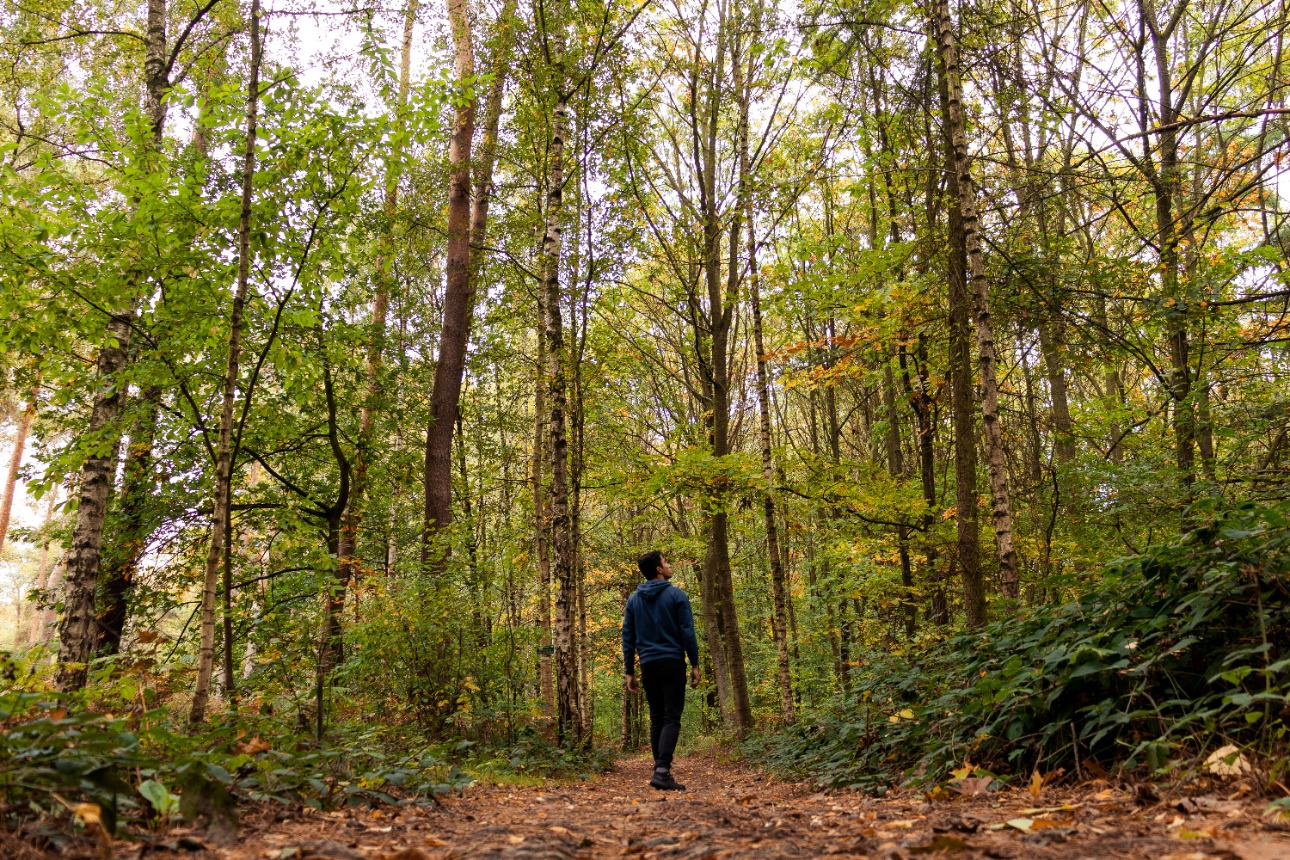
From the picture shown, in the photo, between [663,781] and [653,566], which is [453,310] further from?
[663,781]

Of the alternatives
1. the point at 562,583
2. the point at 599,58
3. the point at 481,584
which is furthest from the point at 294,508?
the point at 599,58

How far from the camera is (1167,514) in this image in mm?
7074

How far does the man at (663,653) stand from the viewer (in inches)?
252

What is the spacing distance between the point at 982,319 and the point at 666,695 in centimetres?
488

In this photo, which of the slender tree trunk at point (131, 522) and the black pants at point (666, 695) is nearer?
the black pants at point (666, 695)

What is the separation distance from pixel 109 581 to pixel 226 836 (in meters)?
9.19

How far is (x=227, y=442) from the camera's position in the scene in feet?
18.9

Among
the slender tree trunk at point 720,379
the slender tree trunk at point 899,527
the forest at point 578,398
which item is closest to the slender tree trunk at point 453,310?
the forest at point 578,398

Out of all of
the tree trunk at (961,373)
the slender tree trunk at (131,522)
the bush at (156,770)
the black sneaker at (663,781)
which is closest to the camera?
the bush at (156,770)

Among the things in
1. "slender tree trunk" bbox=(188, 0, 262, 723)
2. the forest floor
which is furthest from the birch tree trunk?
the forest floor

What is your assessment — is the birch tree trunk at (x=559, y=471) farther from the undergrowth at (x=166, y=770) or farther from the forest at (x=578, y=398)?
the undergrowth at (x=166, y=770)

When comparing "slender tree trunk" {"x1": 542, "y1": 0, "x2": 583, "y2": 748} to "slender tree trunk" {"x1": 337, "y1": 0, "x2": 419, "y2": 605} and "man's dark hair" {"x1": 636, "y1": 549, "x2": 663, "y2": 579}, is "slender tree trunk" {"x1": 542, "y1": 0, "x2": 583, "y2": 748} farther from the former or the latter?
"man's dark hair" {"x1": 636, "y1": 549, "x2": 663, "y2": 579}

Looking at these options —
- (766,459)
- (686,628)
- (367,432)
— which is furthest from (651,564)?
(367,432)

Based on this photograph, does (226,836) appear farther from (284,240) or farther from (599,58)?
(599,58)
